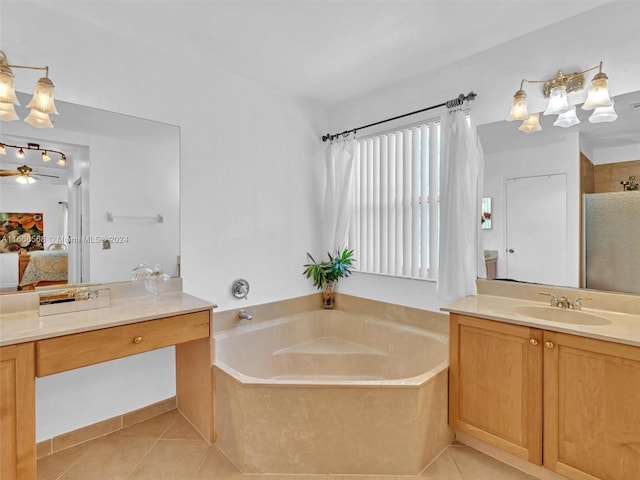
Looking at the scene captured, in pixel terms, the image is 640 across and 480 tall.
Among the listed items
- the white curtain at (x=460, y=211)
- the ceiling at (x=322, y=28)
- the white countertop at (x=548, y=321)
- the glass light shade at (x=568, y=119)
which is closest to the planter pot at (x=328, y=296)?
the white curtain at (x=460, y=211)

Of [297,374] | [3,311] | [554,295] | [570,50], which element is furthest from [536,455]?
[3,311]

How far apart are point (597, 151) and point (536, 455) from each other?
1650 millimetres

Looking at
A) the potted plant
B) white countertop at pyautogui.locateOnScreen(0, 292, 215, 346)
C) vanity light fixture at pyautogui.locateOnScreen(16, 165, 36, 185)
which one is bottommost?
white countertop at pyautogui.locateOnScreen(0, 292, 215, 346)

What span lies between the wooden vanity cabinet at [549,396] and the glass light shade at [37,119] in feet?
8.23

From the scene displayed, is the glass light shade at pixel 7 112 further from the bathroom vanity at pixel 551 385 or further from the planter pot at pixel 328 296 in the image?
the bathroom vanity at pixel 551 385

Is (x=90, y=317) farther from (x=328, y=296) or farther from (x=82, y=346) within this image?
(x=328, y=296)

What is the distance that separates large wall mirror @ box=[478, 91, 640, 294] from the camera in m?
1.74

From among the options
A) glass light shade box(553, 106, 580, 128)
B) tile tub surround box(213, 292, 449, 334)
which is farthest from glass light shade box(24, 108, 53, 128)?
glass light shade box(553, 106, 580, 128)

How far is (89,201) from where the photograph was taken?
1.92 metres

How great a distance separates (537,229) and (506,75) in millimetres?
1020

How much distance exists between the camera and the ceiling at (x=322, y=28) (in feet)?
5.70

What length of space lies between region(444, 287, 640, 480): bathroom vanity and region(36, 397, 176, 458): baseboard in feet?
6.29

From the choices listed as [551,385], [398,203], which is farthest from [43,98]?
[551,385]

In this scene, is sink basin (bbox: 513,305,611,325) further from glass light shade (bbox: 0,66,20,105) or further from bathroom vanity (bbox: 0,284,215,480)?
glass light shade (bbox: 0,66,20,105)
